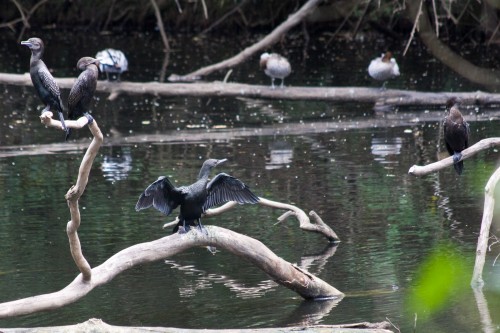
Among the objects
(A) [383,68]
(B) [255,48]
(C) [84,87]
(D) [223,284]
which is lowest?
(D) [223,284]

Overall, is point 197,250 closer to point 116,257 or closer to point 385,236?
point 385,236

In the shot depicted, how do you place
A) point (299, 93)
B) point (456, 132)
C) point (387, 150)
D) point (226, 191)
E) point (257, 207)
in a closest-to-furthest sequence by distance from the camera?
1. point (226, 191)
2. point (456, 132)
3. point (257, 207)
4. point (387, 150)
5. point (299, 93)

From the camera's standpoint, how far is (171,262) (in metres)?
7.28

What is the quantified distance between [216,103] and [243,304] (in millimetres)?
8270

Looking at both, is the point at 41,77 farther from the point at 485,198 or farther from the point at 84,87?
the point at 485,198

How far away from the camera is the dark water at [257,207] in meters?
6.22

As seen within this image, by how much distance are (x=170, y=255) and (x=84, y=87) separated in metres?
1.01

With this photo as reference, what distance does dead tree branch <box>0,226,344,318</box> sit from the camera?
4.98 metres

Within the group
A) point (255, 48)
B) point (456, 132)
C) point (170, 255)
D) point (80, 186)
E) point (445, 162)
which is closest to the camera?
point (80, 186)

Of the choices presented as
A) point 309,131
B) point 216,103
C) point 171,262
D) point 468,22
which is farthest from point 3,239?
point 468,22

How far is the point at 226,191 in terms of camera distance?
579cm

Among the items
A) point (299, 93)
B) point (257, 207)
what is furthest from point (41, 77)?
point (299, 93)

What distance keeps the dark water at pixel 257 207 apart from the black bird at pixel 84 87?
129cm

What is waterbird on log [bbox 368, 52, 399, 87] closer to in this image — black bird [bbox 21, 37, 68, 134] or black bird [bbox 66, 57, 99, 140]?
black bird [bbox 66, 57, 99, 140]
